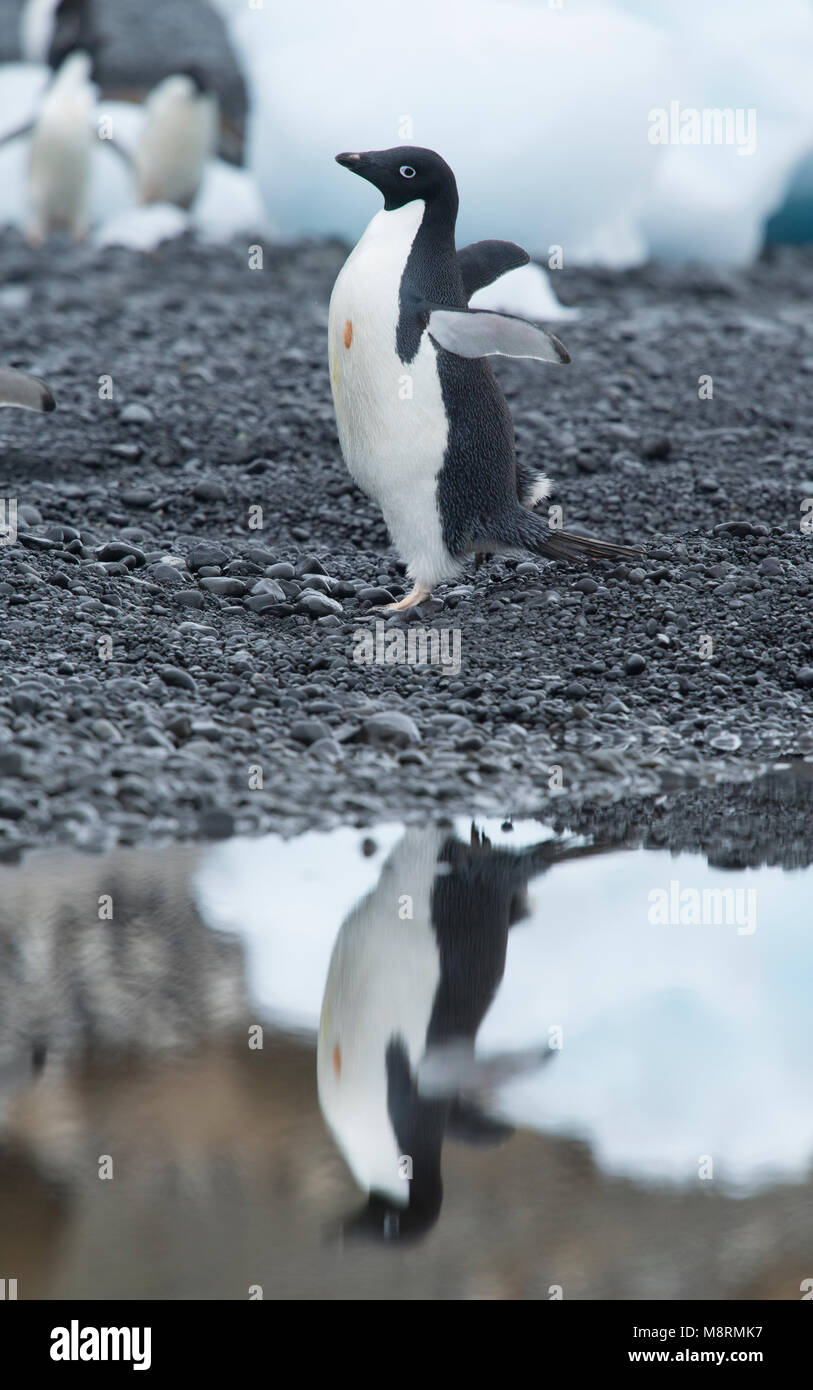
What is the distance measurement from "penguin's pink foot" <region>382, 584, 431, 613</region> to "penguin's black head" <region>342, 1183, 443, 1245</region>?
2.26 metres

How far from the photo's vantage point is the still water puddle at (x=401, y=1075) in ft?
5.24

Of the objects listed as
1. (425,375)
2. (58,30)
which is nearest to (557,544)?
(425,375)

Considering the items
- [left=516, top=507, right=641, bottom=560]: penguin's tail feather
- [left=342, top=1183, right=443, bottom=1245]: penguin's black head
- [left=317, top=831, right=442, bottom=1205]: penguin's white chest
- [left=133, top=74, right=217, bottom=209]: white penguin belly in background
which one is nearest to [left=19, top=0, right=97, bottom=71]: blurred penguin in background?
[left=133, top=74, right=217, bottom=209]: white penguin belly in background

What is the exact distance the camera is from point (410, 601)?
3822mm

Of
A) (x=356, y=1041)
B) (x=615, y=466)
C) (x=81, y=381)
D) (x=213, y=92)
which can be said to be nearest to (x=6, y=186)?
(x=213, y=92)

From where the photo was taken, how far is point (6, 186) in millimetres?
10195

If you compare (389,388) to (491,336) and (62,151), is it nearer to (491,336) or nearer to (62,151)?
(491,336)

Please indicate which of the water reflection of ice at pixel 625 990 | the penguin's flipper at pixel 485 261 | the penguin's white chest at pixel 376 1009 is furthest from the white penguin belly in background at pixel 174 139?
the penguin's white chest at pixel 376 1009

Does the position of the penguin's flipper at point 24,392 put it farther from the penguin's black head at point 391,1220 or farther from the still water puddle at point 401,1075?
the penguin's black head at point 391,1220

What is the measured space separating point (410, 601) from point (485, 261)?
3.02 feet

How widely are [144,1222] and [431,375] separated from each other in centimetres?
250

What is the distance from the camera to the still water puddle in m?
1.60

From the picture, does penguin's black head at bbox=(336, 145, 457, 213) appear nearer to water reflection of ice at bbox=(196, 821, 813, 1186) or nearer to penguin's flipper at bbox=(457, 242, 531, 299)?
penguin's flipper at bbox=(457, 242, 531, 299)
